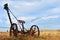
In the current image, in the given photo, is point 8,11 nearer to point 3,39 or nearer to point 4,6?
point 4,6

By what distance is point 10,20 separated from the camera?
32.0 metres

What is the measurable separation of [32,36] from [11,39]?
3291mm

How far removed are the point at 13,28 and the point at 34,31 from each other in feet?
8.18

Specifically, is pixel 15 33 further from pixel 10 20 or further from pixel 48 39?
pixel 48 39

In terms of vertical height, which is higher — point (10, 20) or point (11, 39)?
point (10, 20)

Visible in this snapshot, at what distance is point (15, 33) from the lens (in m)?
31.2

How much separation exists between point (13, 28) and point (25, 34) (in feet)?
4.93

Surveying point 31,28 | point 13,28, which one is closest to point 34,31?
point 31,28

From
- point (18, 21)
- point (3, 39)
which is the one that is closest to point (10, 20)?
point (18, 21)

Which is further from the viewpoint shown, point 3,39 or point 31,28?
point 31,28

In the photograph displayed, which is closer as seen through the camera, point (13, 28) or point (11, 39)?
point (11, 39)

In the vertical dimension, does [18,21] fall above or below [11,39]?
above

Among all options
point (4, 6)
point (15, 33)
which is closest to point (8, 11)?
point (4, 6)

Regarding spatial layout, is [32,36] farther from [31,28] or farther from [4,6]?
[4,6]
